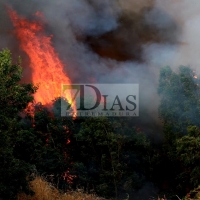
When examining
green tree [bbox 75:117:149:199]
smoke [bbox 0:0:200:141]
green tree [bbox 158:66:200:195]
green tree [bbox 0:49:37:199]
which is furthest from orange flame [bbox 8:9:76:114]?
green tree [bbox 0:49:37:199]

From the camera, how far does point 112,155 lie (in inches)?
1014

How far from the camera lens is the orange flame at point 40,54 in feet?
164

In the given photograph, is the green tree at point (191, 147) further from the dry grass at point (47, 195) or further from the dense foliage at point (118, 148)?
the dry grass at point (47, 195)

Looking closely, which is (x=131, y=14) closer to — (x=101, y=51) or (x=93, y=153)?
(x=101, y=51)

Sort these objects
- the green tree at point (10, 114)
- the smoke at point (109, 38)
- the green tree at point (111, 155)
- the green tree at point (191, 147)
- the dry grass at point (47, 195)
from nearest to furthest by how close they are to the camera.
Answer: the green tree at point (10, 114)
the dry grass at point (47, 195)
the green tree at point (191, 147)
the green tree at point (111, 155)
the smoke at point (109, 38)

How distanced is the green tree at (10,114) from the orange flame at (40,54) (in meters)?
38.9

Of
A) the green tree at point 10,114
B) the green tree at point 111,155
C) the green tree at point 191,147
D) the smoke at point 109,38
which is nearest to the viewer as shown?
the green tree at point 10,114

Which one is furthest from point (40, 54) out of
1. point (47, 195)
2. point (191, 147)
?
point (47, 195)

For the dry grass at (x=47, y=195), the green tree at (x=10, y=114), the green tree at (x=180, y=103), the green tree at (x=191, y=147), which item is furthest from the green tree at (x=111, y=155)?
the green tree at (x=10, y=114)

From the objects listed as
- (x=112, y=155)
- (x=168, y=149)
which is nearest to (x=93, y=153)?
(x=112, y=155)

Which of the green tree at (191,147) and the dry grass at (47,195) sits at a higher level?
the green tree at (191,147)

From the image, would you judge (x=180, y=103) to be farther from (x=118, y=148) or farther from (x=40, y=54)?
(x=40, y=54)

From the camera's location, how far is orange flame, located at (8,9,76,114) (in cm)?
5009

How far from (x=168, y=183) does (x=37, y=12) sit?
36082mm
